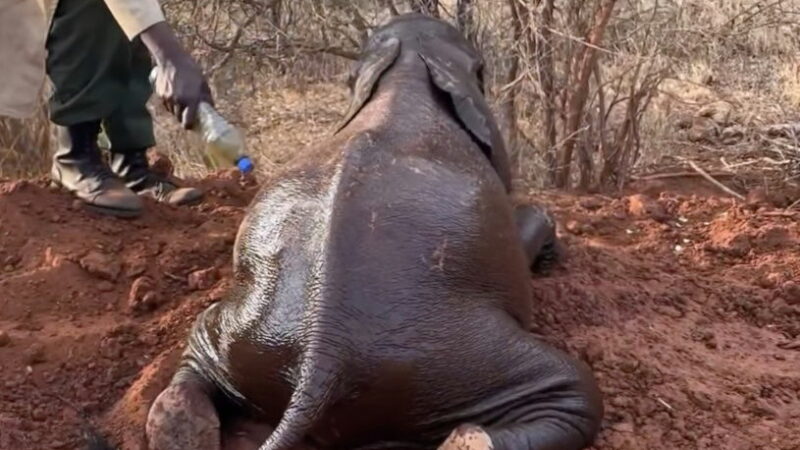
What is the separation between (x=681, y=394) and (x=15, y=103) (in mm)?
2809

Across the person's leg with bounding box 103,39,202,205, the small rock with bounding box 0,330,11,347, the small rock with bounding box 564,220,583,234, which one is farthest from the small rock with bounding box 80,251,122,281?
the small rock with bounding box 564,220,583,234

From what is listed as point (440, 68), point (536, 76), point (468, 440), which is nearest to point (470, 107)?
point (440, 68)

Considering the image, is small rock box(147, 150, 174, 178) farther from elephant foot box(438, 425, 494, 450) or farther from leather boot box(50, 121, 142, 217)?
elephant foot box(438, 425, 494, 450)

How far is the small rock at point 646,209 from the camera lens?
543cm

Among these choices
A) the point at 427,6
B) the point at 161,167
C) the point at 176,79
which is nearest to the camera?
the point at 176,79

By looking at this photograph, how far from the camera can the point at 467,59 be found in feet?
15.5

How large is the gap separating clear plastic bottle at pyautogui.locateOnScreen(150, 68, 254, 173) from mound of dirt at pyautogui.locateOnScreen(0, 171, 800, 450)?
77cm

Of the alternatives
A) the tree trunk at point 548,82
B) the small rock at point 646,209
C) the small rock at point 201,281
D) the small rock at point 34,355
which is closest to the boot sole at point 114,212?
the small rock at point 201,281

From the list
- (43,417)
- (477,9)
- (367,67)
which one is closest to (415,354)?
(43,417)

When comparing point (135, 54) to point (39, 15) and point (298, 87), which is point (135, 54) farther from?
point (298, 87)

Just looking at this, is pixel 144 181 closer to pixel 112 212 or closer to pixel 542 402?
pixel 112 212

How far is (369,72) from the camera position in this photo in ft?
14.7

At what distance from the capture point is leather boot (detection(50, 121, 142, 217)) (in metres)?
4.96

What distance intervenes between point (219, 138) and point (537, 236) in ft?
4.65
